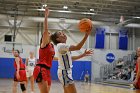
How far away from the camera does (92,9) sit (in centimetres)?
2405

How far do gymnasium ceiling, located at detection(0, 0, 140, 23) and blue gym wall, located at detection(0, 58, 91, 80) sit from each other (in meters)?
4.33

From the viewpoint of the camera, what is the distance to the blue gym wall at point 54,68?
25.7 meters

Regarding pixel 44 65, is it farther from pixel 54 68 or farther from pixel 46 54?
pixel 54 68

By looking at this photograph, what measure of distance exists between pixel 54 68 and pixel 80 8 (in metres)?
5.99

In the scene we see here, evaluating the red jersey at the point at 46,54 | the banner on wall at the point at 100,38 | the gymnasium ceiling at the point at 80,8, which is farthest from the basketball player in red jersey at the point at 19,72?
the banner on wall at the point at 100,38

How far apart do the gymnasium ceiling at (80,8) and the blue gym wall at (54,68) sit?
4326 mm

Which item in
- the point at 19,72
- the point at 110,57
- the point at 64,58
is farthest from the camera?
the point at 110,57

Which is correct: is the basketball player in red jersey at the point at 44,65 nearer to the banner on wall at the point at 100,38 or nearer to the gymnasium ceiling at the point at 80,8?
the gymnasium ceiling at the point at 80,8

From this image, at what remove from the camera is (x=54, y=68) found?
26109 mm

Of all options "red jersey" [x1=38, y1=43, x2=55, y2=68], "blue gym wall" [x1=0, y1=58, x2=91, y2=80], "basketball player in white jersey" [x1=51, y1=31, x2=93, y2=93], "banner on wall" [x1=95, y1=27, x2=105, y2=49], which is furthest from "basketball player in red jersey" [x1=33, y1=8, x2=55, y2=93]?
"banner on wall" [x1=95, y1=27, x2=105, y2=49]

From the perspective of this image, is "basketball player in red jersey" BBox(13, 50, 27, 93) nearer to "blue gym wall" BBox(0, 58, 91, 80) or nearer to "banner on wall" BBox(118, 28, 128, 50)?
"blue gym wall" BBox(0, 58, 91, 80)

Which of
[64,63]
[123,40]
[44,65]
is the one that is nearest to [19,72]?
[44,65]

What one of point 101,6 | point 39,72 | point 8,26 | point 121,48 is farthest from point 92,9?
point 39,72

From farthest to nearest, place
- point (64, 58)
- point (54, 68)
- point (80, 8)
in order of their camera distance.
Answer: point (54, 68), point (80, 8), point (64, 58)
